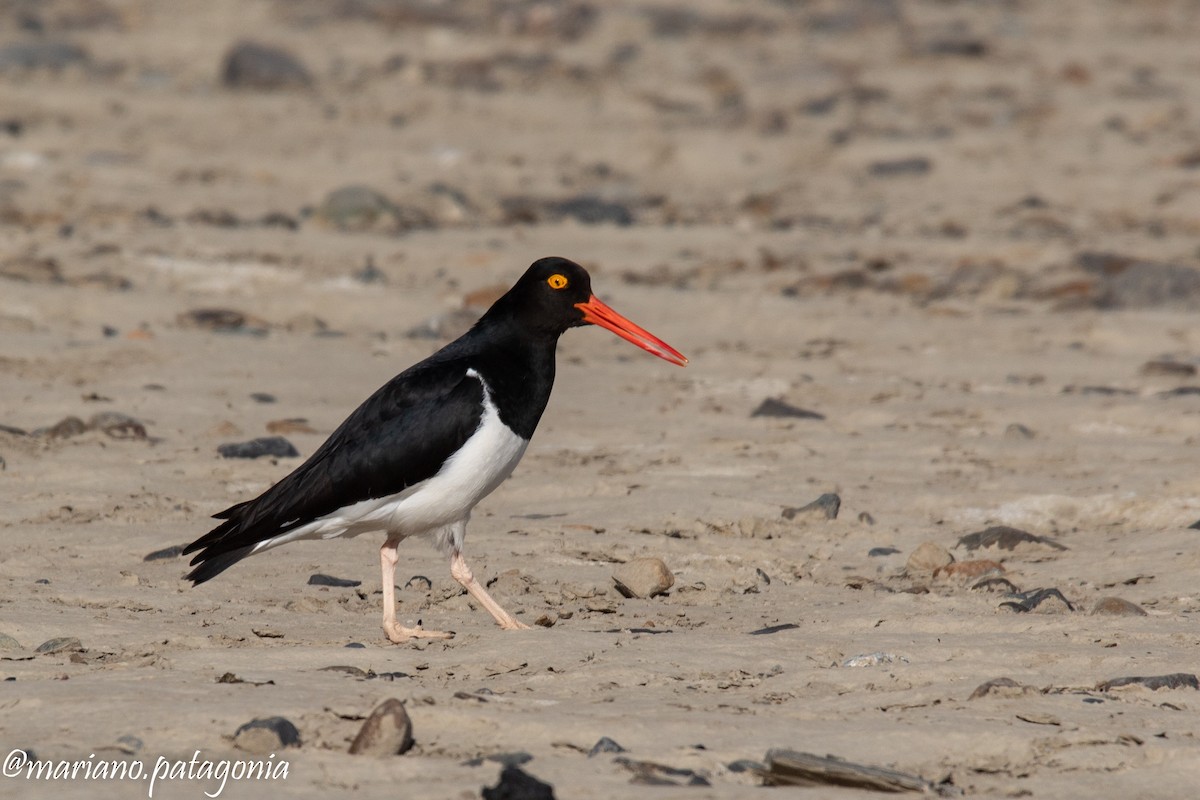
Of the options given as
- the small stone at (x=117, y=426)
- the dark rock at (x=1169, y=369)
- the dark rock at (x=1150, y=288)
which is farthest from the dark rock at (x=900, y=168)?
the small stone at (x=117, y=426)

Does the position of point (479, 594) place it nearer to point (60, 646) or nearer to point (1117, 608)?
point (60, 646)

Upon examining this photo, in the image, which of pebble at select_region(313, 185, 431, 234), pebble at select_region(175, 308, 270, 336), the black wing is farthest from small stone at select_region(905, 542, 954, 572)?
pebble at select_region(313, 185, 431, 234)

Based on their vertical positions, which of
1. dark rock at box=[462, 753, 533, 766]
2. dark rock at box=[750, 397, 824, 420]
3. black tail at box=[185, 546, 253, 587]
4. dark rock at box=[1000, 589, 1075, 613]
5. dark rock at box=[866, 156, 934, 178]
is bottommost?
dark rock at box=[750, 397, 824, 420]

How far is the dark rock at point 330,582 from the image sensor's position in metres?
6.13

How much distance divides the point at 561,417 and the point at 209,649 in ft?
11.7

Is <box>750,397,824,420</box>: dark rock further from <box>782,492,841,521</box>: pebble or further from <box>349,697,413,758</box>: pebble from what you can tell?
<box>349,697,413,758</box>: pebble

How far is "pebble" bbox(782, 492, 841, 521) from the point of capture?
22.5 feet

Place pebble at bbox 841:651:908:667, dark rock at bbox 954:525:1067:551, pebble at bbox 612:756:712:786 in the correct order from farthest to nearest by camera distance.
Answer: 1. dark rock at bbox 954:525:1067:551
2. pebble at bbox 841:651:908:667
3. pebble at bbox 612:756:712:786

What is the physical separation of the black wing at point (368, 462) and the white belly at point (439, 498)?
0.09 ft

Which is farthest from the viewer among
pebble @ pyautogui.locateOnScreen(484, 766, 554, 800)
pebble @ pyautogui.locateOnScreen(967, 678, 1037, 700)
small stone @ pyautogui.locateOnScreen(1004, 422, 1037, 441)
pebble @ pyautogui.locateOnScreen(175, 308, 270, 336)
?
pebble @ pyautogui.locateOnScreen(175, 308, 270, 336)

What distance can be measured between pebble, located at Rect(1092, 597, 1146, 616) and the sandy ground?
0.56 feet

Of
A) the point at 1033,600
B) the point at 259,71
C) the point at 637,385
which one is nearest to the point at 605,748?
the point at 1033,600

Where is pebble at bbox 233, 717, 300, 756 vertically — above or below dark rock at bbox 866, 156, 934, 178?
below

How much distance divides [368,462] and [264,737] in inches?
67.7
